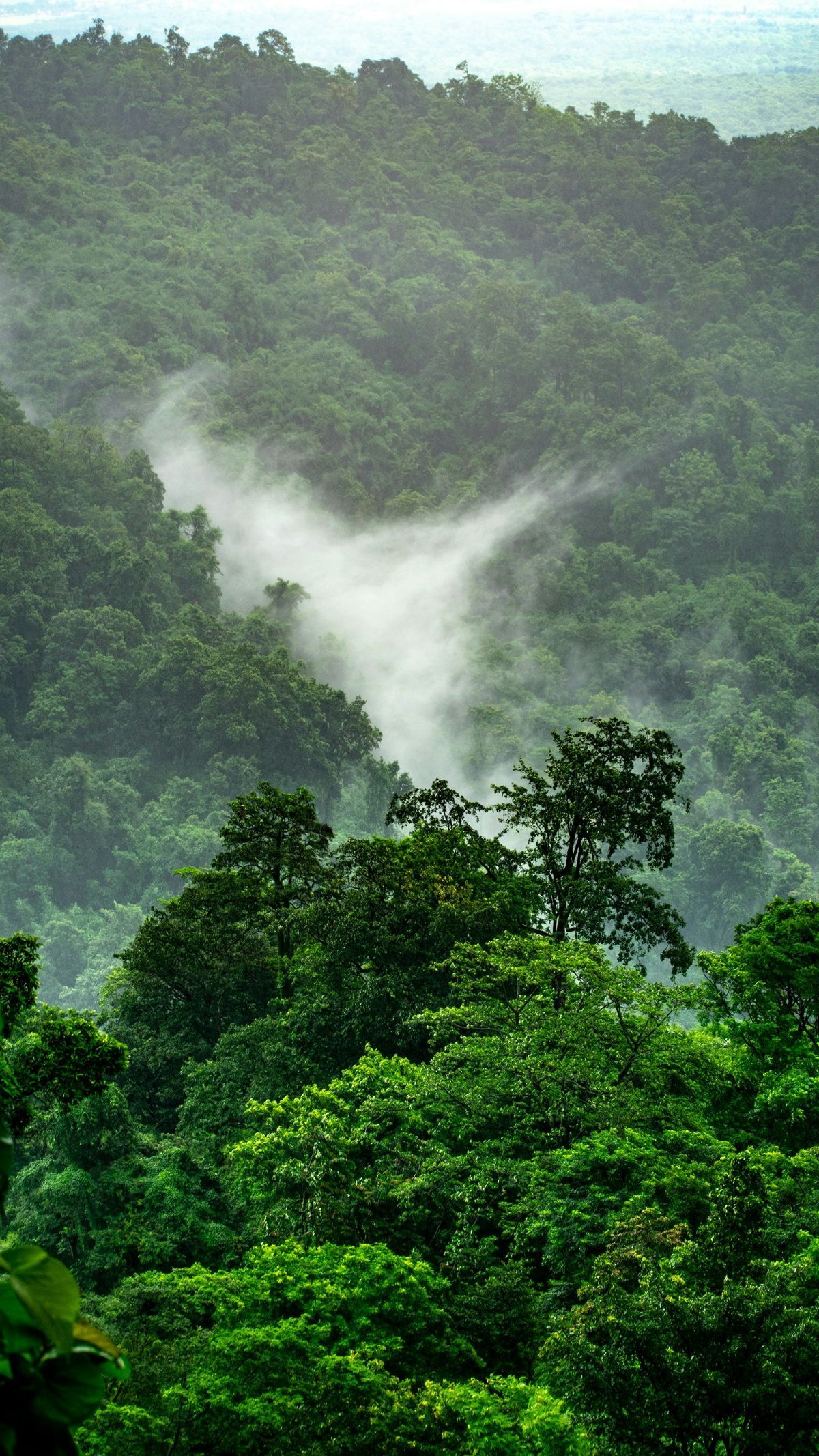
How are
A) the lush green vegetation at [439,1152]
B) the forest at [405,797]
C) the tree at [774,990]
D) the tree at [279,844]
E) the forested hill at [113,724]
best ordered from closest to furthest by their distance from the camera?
the lush green vegetation at [439,1152], the forest at [405,797], the tree at [774,990], the tree at [279,844], the forested hill at [113,724]

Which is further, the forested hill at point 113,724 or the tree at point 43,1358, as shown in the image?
the forested hill at point 113,724

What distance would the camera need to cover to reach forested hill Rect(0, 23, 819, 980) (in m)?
82.4

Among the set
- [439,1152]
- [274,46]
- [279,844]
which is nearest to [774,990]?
[439,1152]

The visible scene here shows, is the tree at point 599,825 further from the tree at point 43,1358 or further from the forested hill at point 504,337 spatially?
the forested hill at point 504,337

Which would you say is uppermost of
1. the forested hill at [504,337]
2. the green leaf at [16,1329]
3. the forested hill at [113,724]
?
the forested hill at [504,337]

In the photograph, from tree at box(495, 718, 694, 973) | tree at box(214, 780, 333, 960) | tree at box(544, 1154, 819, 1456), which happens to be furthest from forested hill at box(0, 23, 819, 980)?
tree at box(544, 1154, 819, 1456)

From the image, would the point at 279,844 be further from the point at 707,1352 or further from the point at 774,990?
the point at 707,1352

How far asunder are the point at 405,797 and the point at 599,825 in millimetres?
3370

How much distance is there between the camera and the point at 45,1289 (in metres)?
1.88

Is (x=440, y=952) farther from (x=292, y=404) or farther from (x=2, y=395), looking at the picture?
(x=292, y=404)

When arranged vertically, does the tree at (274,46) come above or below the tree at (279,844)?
above

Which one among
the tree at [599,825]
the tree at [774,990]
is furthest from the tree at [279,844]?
the tree at [774,990]

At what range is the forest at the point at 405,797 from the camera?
873cm

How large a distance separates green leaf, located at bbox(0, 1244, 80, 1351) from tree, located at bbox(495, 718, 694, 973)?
17.5 metres
